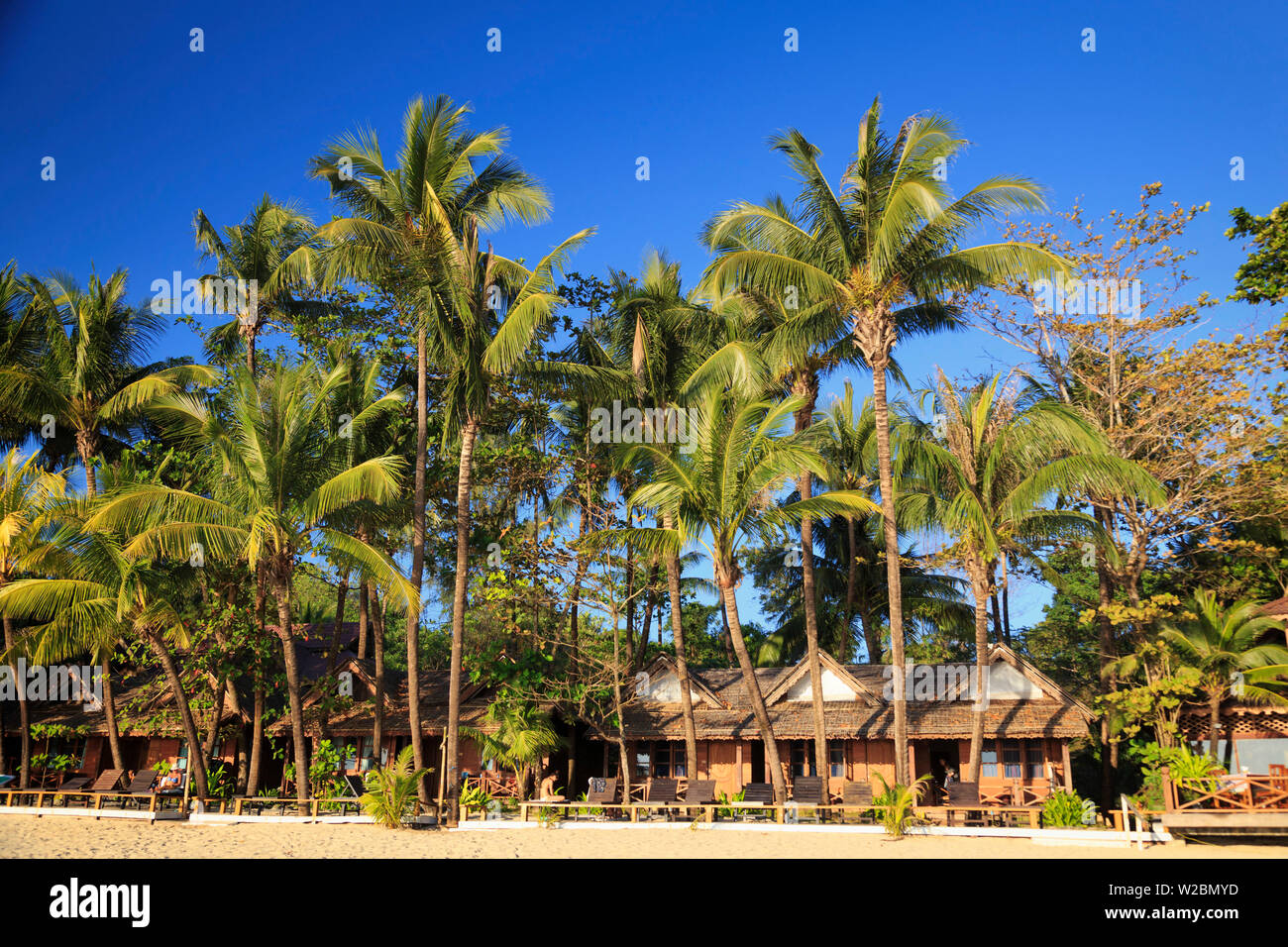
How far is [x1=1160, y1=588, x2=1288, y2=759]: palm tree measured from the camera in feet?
60.1

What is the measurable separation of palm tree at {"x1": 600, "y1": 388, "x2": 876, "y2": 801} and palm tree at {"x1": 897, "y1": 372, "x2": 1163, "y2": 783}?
2.67 m

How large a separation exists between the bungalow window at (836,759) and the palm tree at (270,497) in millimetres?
11458

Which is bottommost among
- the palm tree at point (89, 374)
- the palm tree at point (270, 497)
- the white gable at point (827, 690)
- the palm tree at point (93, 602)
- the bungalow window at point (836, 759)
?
the bungalow window at point (836, 759)

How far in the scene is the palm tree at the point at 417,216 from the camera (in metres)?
19.3

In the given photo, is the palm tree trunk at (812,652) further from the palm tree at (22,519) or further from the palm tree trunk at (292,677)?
the palm tree at (22,519)

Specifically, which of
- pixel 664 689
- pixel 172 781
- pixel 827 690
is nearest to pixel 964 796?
pixel 827 690

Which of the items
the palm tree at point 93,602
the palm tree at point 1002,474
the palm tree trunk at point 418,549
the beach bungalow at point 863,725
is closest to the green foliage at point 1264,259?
the palm tree at point 1002,474

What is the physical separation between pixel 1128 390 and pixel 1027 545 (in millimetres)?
4576

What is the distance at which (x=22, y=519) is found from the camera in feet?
72.0

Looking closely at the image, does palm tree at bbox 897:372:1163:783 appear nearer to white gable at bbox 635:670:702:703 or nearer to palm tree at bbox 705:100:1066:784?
palm tree at bbox 705:100:1066:784

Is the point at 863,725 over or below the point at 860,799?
over

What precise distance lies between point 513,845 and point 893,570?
8.90m

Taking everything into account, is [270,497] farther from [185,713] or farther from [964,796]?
[964,796]
